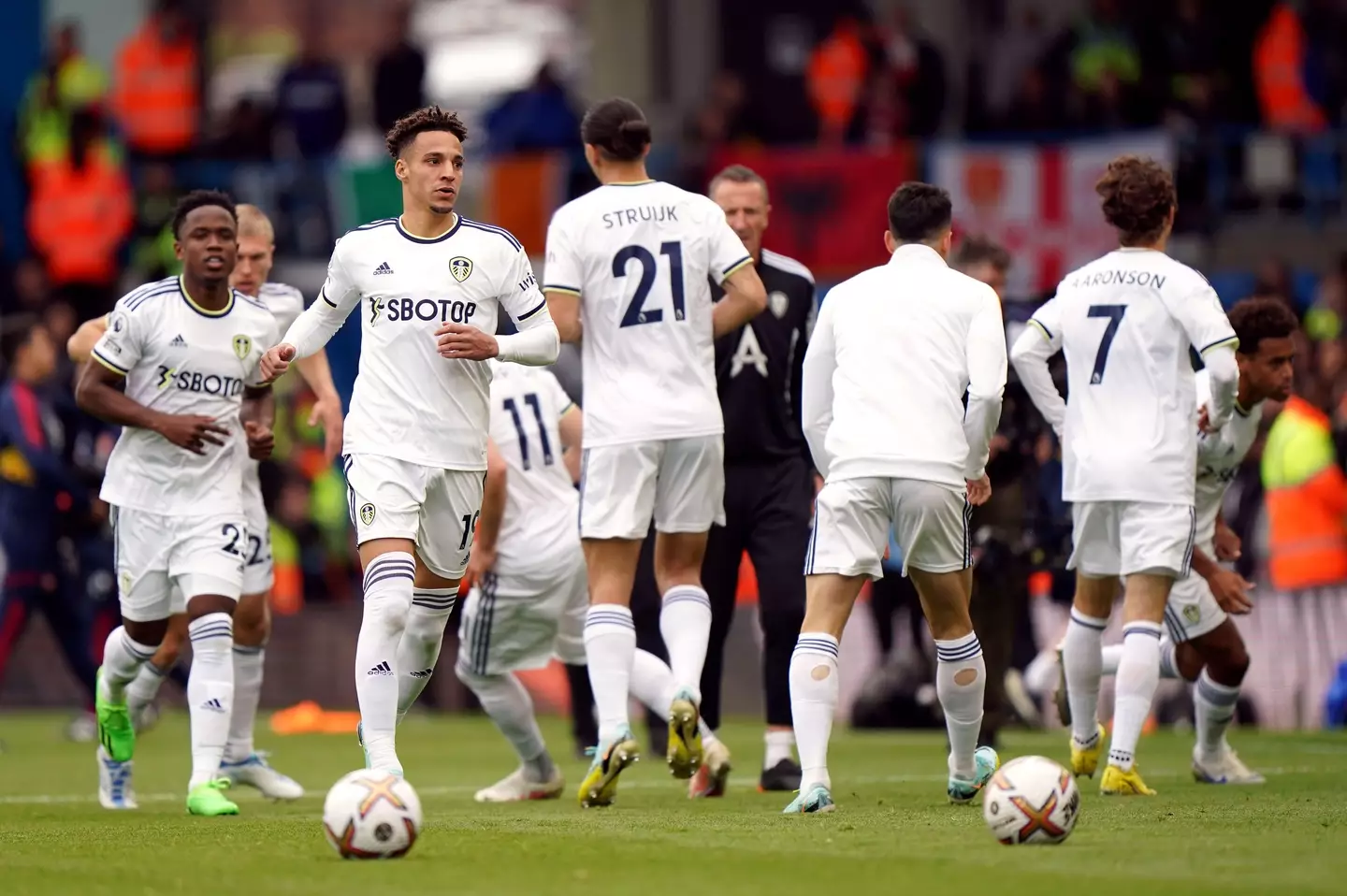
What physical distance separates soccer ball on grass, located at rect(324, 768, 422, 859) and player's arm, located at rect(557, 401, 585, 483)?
3.64 meters

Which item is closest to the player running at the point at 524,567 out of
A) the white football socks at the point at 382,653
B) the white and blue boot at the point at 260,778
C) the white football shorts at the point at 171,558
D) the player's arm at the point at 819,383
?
the white and blue boot at the point at 260,778

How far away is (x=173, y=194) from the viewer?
2212 cm

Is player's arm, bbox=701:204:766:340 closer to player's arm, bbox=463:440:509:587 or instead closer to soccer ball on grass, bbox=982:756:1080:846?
player's arm, bbox=463:440:509:587

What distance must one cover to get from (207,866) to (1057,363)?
215 inches

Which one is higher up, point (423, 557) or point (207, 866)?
point (423, 557)

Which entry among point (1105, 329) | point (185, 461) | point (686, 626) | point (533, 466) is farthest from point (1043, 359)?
point (185, 461)

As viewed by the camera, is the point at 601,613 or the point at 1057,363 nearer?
the point at 601,613

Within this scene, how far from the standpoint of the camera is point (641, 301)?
9070 millimetres

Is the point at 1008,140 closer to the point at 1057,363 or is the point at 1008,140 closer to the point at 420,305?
the point at 1057,363

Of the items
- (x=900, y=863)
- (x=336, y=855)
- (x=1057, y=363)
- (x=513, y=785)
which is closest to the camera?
(x=900, y=863)

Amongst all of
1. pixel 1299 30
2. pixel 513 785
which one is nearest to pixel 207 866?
pixel 513 785

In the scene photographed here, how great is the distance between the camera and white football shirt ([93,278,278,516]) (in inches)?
378

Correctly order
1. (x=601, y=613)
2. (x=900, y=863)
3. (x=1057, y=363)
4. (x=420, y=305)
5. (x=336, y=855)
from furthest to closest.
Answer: (x=1057, y=363) → (x=601, y=613) → (x=420, y=305) → (x=336, y=855) → (x=900, y=863)

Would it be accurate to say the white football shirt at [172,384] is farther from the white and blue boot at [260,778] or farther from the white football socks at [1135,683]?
the white football socks at [1135,683]
